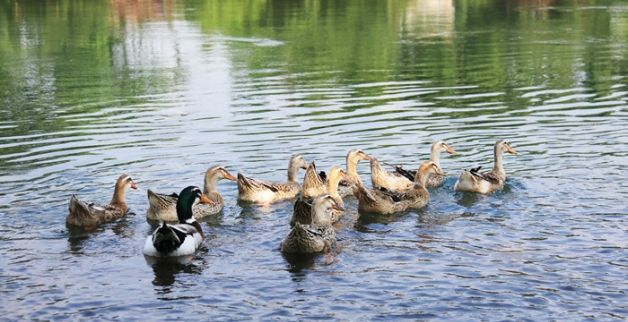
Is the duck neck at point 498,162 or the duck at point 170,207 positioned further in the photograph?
the duck neck at point 498,162

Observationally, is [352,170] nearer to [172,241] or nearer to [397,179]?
[397,179]

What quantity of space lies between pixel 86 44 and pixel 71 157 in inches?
1080

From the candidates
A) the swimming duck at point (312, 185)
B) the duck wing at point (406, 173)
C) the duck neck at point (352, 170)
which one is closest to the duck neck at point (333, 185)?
the swimming duck at point (312, 185)

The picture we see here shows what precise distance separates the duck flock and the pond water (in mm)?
281

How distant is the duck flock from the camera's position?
16812mm

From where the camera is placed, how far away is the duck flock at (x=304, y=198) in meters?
16.8

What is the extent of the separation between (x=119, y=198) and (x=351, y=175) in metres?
4.60

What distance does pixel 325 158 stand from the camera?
24.4 metres

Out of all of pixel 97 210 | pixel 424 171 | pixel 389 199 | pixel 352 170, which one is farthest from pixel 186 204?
pixel 424 171

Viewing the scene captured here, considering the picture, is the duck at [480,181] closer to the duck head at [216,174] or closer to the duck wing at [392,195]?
the duck wing at [392,195]

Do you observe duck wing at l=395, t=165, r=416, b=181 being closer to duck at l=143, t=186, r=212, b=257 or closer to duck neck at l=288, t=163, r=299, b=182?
duck neck at l=288, t=163, r=299, b=182

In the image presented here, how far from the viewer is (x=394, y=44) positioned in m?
49.6

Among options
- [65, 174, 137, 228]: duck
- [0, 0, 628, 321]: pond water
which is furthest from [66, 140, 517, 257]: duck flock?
[0, 0, 628, 321]: pond water

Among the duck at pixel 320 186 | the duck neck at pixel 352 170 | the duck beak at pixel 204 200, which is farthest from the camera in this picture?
the duck neck at pixel 352 170
